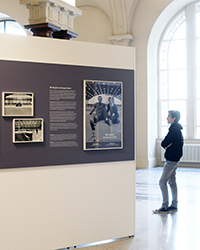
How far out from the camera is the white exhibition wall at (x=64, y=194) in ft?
14.6

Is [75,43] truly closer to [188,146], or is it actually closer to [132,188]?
[132,188]

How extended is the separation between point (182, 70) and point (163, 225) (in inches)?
370

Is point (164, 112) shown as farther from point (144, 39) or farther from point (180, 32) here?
point (180, 32)

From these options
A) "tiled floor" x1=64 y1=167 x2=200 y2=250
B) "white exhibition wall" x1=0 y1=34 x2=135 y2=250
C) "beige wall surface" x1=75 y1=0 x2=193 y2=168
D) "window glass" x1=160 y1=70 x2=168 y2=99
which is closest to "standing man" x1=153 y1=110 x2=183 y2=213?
"tiled floor" x1=64 y1=167 x2=200 y2=250

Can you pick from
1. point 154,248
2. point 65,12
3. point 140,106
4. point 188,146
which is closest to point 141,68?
point 140,106

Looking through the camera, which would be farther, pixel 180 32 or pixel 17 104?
pixel 180 32

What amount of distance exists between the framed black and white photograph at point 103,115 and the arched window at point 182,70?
30.6 feet

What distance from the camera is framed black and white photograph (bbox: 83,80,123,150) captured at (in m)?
4.86

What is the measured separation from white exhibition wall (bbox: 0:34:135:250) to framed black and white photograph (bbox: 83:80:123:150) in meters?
0.29

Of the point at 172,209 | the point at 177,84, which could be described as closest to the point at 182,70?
the point at 177,84

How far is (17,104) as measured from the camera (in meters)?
4.45

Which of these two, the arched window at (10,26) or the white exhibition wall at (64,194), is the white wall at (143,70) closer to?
the arched window at (10,26)

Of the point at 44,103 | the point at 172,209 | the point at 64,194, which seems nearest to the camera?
the point at 44,103

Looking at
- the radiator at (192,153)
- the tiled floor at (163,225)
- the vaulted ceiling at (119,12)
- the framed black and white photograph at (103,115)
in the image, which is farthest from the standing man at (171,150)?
the vaulted ceiling at (119,12)
